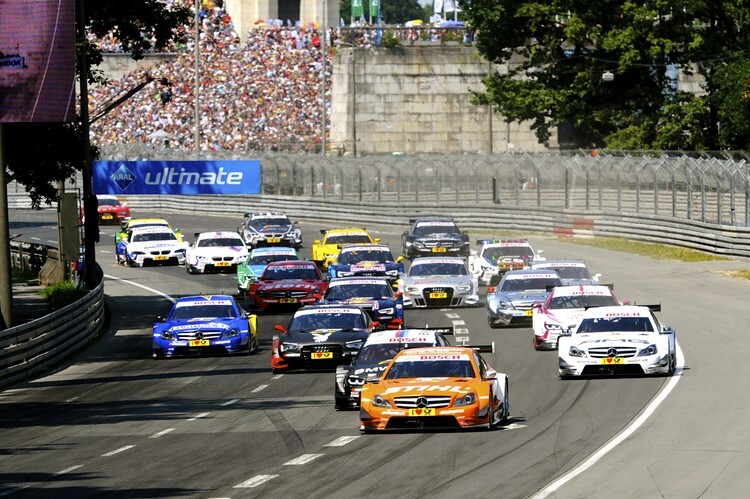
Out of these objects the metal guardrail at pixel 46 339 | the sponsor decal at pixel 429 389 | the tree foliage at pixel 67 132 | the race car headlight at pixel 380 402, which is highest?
the tree foliage at pixel 67 132

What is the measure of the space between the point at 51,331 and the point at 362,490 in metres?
17.4

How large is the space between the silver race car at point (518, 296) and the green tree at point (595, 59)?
125 feet

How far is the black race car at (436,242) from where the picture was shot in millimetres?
54438

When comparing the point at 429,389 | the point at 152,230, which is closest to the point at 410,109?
the point at 152,230

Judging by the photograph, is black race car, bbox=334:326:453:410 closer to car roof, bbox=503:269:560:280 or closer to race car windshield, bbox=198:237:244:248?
car roof, bbox=503:269:560:280

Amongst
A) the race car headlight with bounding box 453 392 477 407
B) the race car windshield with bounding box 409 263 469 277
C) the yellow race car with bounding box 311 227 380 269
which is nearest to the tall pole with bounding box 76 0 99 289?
the race car windshield with bounding box 409 263 469 277

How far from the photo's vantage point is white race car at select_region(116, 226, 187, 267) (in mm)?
56906

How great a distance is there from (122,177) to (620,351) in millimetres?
45785

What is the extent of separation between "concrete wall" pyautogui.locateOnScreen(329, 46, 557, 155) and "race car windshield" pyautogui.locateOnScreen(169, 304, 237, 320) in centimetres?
5529

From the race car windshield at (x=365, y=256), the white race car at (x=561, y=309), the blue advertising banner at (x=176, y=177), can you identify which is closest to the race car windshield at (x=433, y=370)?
the white race car at (x=561, y=309)

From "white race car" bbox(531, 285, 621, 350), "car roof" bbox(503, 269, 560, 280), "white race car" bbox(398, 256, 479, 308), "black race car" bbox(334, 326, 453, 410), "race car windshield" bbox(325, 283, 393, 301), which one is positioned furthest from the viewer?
"white race car" bbox(398, 256, 479, 308)

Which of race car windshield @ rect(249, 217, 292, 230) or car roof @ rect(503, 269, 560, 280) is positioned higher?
race car windshield @ rect(249, 217, 292, 230)

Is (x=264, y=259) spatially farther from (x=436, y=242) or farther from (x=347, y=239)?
(x=436, y=242)

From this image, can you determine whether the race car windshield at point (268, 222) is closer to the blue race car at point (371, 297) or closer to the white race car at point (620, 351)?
the blue race car at point (371, 297)
